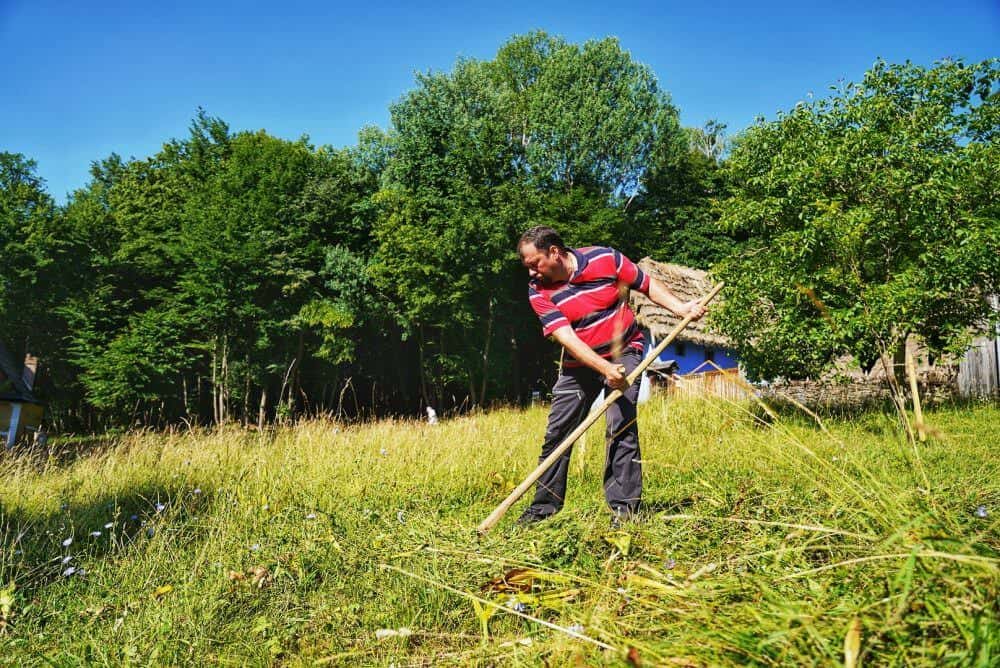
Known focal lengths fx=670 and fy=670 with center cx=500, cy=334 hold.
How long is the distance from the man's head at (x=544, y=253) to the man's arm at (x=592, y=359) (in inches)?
16.0

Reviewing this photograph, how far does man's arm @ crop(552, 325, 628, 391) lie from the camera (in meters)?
3.66

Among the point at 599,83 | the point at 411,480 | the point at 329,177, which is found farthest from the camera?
the point at 599,83

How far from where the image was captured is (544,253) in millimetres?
4098

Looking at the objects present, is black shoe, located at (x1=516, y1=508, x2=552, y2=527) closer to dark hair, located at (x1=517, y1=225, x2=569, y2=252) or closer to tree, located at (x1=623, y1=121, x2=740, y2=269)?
dark hair, located at (x1=517, y1=225, x2=569, y2=252)

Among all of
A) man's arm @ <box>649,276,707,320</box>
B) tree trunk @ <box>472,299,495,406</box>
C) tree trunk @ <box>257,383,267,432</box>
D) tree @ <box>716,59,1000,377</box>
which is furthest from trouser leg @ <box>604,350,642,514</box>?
tree trunk @ <box>472,299,495,406</box>

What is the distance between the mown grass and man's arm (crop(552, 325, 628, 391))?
21.2 inches

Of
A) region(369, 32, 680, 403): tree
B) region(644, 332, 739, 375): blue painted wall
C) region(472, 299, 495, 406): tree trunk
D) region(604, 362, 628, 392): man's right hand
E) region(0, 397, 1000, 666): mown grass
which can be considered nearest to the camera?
region(0, 397, 1000, 666): mown grass

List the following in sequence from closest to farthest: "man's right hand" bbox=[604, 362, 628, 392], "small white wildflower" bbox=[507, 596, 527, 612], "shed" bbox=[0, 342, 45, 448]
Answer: "small white wildflower" bbox=[507, 596, 527, 612] < "man's right hand" bbox=[604, 362, 628, 392] < "shed" bbox=[0, 342, 45, 448]

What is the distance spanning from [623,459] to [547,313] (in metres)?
0.98

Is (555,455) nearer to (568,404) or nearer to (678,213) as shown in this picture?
(568,404)

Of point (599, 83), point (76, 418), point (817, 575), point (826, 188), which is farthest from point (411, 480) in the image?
A: point (599, 83)

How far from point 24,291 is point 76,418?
16.1 ft

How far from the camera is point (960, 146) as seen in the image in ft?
38.4

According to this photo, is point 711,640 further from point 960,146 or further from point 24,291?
point 24,291
